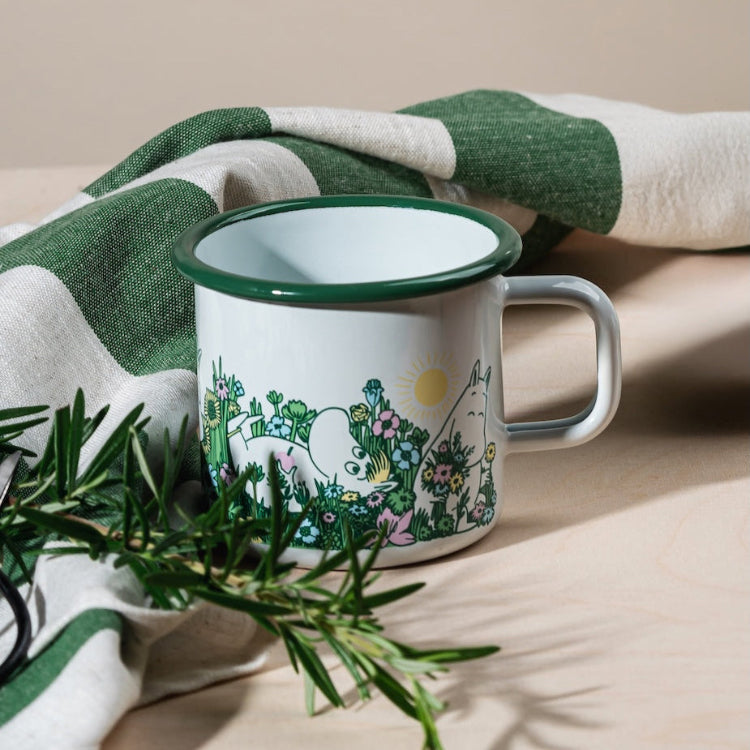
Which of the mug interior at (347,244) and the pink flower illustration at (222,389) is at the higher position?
the mug interior at (347,244)

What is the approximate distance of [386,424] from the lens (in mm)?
369

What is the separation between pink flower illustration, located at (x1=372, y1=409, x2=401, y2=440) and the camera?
0.37 meters

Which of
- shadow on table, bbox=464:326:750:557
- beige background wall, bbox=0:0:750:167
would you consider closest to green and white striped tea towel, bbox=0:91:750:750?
shadow on table, bbox=464:326:750:557

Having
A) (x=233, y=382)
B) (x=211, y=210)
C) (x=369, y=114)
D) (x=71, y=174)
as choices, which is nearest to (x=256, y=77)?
(x=71, y=174)

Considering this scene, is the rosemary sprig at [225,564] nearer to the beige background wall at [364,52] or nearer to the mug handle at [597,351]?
the mug handle at [597,351]

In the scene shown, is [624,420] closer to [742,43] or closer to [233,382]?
[233,382]

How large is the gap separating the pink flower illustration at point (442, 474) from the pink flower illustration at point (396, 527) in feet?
0.05

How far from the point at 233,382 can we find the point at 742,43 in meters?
1.19

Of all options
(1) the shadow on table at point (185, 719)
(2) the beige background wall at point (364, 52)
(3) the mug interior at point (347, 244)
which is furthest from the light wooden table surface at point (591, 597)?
(2) the beige background wall at point (364, 52)

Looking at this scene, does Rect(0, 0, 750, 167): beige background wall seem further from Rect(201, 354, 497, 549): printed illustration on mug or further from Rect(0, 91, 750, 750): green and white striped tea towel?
Rect(201, 354, 497, 549): printed illustration on mug

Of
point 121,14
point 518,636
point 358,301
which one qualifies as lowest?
point 518,636

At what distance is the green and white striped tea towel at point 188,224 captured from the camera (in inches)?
12.8

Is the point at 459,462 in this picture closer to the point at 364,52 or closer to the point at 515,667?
the point at 515,667

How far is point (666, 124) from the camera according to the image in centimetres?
68
